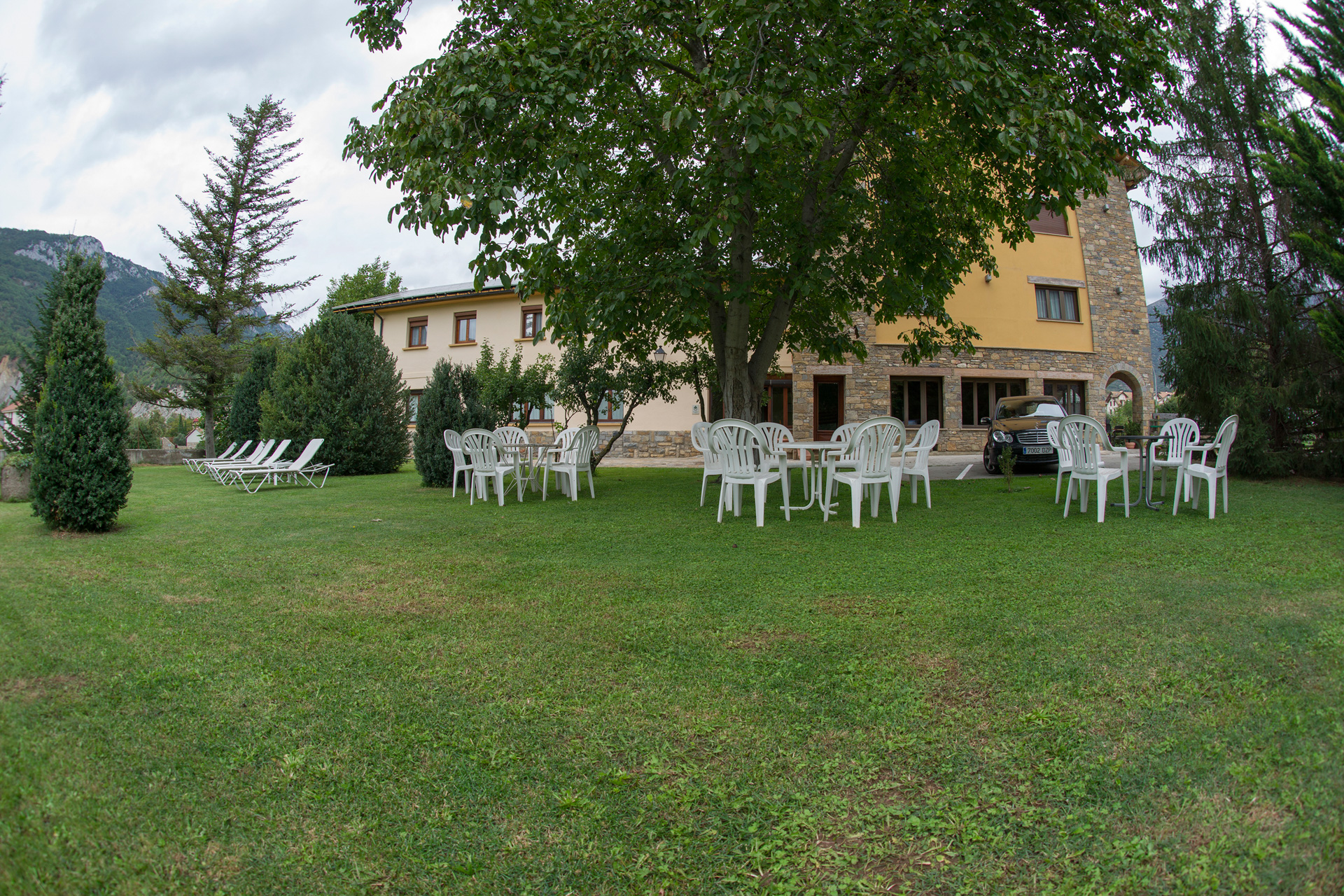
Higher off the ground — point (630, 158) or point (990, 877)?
point (630, 158)

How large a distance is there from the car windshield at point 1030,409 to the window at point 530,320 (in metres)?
13.9

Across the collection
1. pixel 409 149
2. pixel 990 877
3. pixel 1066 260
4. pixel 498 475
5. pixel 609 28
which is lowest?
pixel 990 877

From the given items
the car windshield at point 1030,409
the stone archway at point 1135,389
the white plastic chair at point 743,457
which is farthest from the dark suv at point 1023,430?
the stone archway at point 1135,389

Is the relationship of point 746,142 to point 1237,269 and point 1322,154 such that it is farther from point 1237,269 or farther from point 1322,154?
point 1237,269

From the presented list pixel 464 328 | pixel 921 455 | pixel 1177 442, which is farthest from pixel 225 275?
pixel 1177 442

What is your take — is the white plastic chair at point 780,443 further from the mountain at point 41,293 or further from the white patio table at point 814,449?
the mountain at point 41,293

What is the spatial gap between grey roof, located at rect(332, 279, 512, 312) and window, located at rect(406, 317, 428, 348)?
2.33 feet

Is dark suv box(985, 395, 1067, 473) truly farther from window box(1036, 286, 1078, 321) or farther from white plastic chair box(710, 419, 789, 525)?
window box(1036, 286, 1078, 321)

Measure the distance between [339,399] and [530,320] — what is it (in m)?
8.16

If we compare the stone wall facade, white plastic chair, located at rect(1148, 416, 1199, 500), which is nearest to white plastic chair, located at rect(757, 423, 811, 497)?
white plastic chair, located at rect(1148, 416, 1199, 500)

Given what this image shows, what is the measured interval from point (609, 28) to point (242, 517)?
21.4ft

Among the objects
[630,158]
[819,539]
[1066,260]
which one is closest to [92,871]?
[819,539]

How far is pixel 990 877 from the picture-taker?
5.47ft

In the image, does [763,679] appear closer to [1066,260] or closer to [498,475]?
[498,475]
